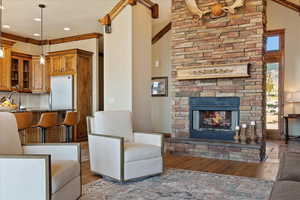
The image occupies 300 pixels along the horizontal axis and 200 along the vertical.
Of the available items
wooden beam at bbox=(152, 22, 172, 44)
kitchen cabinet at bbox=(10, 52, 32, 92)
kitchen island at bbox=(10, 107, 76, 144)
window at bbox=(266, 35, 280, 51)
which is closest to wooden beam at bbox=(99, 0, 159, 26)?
wooden beam at bbox=(152, 22, 172, 44)

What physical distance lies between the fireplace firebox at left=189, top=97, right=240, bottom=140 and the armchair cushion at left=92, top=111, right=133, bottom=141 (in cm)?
175

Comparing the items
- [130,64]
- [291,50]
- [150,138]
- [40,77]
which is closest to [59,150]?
[150,138]


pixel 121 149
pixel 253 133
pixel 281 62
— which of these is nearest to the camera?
pixel 121 149

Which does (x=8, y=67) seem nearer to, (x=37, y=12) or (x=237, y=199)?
(x=37, y=12)

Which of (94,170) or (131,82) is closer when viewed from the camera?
(94,170)

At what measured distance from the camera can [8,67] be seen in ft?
23.0

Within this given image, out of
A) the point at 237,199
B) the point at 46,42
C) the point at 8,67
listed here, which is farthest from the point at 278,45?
the point at 8,67

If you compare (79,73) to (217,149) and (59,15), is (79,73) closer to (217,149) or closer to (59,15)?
(59,15)

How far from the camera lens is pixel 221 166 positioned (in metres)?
4.14

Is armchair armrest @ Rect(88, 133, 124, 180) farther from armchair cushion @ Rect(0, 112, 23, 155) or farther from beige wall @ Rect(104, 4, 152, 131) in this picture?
beige wall @ Rect(104, 4, 152, 131)

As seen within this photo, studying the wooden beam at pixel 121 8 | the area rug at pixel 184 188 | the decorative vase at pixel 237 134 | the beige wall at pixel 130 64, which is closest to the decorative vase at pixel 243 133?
the decorative vase at pixel 237 134

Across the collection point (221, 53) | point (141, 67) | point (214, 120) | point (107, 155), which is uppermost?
point (221, 53)

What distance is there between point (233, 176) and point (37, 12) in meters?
5.07

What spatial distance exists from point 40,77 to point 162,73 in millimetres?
3619
